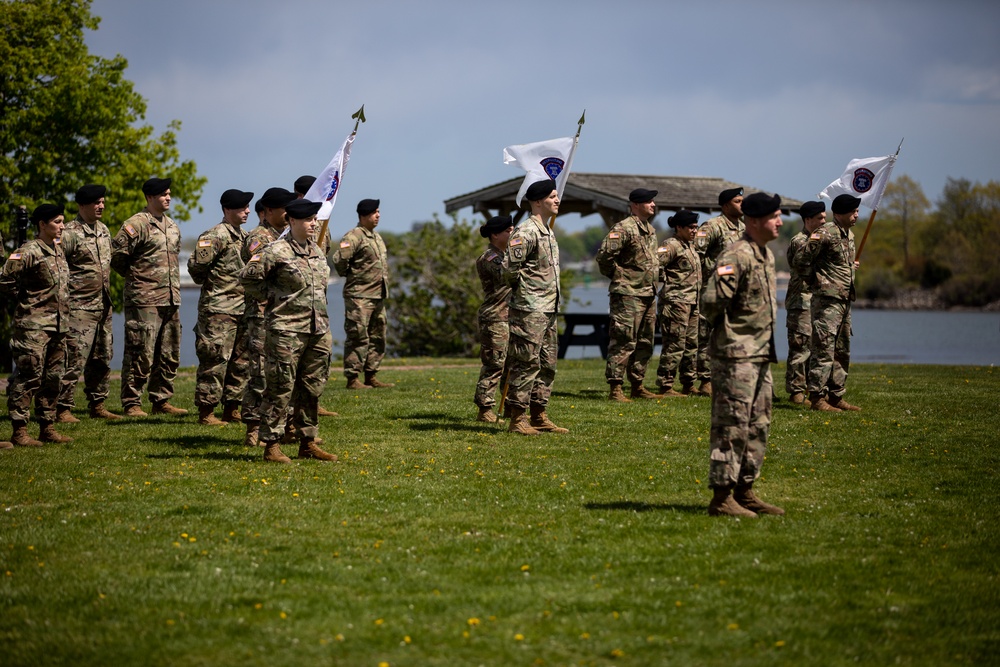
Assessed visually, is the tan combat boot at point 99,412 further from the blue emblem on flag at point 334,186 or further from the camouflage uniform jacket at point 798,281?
the camouflage uniform jacket at point 798,281

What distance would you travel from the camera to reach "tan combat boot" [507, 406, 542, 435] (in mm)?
12711

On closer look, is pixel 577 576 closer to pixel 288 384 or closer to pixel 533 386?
pixel 288 384

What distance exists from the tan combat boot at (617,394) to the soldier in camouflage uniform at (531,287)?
3339mm

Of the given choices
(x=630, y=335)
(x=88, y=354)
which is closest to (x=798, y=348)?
(x=630, y=335)

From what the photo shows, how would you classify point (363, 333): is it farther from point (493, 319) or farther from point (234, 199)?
point (234, 199)

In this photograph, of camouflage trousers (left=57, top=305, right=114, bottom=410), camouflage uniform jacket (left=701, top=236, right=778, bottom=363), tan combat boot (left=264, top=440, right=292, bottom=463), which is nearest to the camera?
camouflage uniform jacket (left=701, top=236, right=778, bottom=363)

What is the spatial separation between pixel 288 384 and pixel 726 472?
434cm

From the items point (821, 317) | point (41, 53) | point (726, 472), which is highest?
point (41, 53)

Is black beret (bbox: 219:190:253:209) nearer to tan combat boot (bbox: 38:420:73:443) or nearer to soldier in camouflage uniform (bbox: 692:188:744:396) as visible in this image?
tan combat boot (bbox: 38:420:73:443)

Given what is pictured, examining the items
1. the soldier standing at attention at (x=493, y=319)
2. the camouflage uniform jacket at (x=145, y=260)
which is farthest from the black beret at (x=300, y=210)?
the camouflage uniform jacket at (x=145, y=260)

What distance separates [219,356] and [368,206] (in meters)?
4.93

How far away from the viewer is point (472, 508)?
912cm

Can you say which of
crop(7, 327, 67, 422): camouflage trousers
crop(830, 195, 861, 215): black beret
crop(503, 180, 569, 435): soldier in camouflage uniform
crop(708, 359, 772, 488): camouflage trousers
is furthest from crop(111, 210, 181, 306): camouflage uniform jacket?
crop(830, 195, 861, 215): black beret

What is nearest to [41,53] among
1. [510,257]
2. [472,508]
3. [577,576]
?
[510,257]
